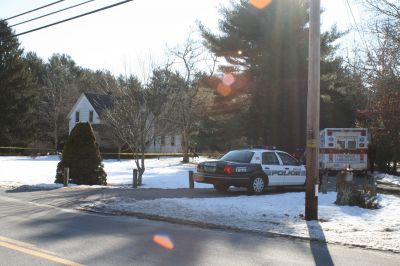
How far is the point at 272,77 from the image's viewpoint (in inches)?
1398

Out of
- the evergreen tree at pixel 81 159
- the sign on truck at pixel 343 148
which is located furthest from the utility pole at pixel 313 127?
the sign on truck at pixel 343 148

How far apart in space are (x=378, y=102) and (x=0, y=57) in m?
46.3

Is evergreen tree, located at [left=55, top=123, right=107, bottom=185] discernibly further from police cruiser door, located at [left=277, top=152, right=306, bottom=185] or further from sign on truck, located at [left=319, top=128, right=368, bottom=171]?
sign on truck, located at [left=319, top=128, right=368, bottom=171]

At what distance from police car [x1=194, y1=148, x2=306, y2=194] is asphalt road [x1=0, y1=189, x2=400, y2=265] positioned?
5230 millimetres

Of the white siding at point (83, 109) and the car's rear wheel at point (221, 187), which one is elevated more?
the white siding at point (83, 109)

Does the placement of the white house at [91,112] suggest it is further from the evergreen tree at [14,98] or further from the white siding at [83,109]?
the evergreen tree at [14,98]

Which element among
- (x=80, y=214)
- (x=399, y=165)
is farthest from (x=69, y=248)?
(x=399, y=165)

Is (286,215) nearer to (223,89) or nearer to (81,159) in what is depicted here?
(81,159)

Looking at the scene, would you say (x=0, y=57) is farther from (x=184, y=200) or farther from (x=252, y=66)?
(x=184, y=200)

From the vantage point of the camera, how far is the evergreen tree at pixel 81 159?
68.2 ft

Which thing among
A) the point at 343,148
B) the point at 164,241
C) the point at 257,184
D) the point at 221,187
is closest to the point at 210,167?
the point at 221,187

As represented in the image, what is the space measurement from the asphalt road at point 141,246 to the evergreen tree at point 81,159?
29.7ft

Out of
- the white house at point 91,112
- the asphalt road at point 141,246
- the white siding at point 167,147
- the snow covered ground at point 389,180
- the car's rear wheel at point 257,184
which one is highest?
the white house at point 91,112

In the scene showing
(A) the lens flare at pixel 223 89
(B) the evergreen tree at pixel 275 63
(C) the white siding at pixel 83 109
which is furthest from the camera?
(C) the white siding at pixel 83 109
